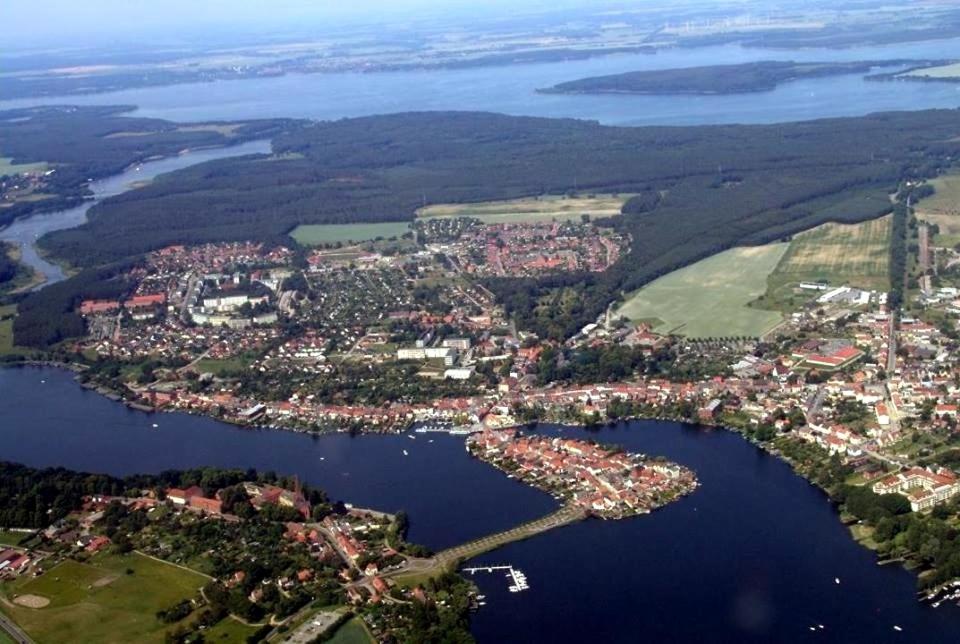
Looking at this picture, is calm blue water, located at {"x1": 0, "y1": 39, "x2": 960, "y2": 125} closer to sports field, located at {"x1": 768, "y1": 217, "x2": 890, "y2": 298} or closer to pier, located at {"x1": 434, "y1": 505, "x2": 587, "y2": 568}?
A: sports field, located at {"x1": 768, "y1": 217, "x2": 890, "y2": 298}

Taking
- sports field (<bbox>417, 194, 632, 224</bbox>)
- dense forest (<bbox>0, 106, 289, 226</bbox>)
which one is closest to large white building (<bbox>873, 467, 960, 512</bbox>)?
sports field (<bbox>417, 194, 632, 224</bbox>)

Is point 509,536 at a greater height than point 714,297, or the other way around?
point 714,297

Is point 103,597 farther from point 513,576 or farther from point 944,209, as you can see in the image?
point 944,209

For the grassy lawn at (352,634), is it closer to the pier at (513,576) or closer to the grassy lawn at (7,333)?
the pier at (513,576)

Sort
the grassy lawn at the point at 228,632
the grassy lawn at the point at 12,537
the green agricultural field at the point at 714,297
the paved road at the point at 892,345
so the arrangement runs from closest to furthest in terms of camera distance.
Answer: the grassy lawn at the point at 228,632 < the grassy lawn at the point at 12,537 < the paved road at the point at 892,345 < the green agricultural field at the point at 714,297

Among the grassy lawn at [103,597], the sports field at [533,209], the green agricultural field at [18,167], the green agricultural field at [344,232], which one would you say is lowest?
the grassy lawn at [103,597]

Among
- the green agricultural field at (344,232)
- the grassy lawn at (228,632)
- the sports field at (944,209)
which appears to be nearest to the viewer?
the grassy lawn at (228,632)

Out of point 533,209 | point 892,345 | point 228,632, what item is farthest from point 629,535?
point 533,209

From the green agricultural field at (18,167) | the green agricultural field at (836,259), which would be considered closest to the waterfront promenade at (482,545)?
the green agricultural field at (836,259)

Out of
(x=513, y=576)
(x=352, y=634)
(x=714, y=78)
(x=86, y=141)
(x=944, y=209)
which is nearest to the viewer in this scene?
(x=352, y=634)
